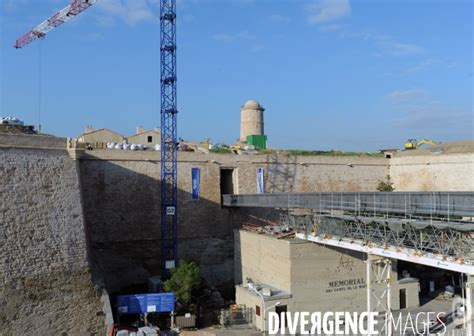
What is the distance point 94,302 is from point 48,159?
15.5 feet

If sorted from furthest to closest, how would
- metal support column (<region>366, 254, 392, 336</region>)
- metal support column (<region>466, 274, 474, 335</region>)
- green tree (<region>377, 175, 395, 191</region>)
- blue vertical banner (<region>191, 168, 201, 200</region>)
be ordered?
green tree (<region>377, 175, 395, 191</region>) < blue vertical banner (<region>191, 168, 201, 200</region>) < metal support column (<region>366, 254, 392, 336</region>) < metal support column (<region>466, 274, 474, 335</region>)

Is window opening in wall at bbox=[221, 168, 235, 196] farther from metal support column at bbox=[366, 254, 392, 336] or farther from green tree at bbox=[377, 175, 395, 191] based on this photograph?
metal support column at bbox=[366, 254, 392, 336]

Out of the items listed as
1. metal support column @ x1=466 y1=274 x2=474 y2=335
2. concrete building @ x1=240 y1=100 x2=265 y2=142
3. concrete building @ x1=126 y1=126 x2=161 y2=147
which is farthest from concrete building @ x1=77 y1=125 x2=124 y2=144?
metal support column @ x1=466 y1=274 x2=474 y2=335

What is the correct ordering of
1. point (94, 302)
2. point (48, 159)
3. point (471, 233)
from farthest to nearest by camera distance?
point (48, 159) → point (94, 302) → point (471, 233)

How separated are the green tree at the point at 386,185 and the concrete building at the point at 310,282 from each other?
10814 millimetres

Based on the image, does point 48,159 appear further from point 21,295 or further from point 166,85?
point 166,85

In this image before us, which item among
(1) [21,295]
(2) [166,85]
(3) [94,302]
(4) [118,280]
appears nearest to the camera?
(1) [21,295]

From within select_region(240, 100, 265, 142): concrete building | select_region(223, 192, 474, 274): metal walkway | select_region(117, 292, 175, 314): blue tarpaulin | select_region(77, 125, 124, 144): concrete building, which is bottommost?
select_region(117, 292, 175, 314): blue tarpaulin

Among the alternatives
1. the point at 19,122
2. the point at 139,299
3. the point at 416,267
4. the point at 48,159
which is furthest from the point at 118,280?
the point at 416,267

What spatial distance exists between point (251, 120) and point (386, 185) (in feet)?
39.5

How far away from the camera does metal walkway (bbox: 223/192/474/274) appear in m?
11.2

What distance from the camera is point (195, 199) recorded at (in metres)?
22.1

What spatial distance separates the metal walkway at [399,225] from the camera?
11234 mm

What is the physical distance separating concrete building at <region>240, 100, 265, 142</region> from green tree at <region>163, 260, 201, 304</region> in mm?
20043
